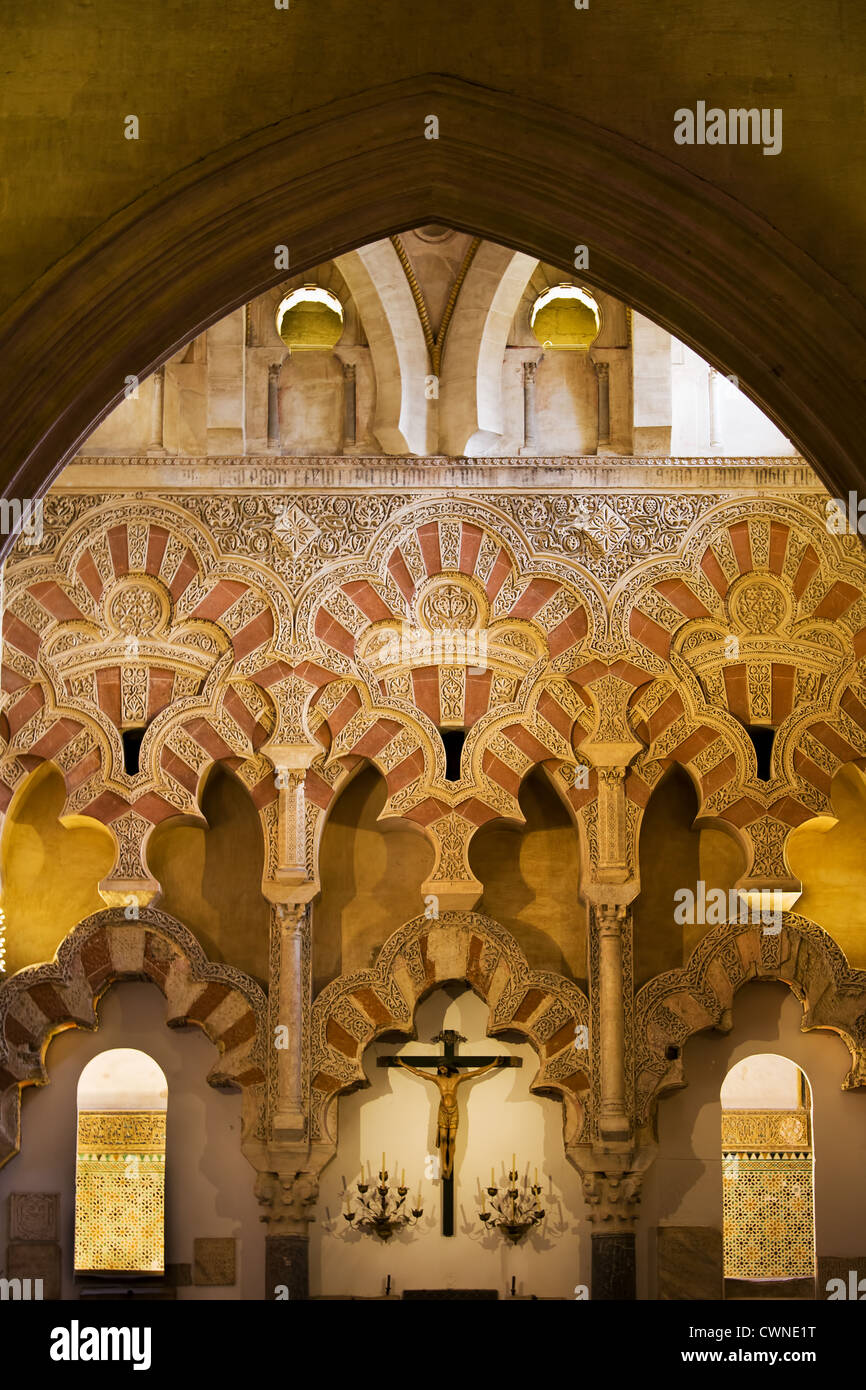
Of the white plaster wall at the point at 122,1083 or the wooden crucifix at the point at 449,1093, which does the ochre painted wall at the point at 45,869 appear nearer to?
the white plaster wall at the point at 122,1083

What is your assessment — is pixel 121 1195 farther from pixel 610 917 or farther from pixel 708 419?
pixel 708 419

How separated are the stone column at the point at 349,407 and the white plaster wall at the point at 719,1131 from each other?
3658 mm

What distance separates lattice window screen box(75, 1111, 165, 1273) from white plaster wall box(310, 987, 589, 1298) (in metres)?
0.87

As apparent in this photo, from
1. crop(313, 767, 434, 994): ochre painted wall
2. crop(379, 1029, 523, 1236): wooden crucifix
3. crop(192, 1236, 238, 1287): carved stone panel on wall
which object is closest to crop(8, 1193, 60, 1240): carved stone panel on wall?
crop(192, 1236, 238, 1287): carved stone panel on wall

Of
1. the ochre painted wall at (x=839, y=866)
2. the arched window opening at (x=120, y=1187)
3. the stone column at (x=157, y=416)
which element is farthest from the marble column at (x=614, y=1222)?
the stone column at (x=157, y=416)

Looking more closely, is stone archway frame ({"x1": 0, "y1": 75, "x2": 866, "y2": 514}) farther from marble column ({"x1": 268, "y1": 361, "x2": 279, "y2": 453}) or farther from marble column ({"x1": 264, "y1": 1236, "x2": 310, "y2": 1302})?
marble column ({"x1": 264, "y1": 1236, "x2": 310, "y2": 1302})

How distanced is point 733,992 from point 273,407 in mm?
4019

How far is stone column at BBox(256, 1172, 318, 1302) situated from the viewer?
10.1 m

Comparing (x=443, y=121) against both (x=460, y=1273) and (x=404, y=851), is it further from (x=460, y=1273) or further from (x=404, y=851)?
(x=460, y=1273)

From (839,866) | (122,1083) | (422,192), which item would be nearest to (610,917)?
(839,866)

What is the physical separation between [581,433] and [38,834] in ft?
12.1
